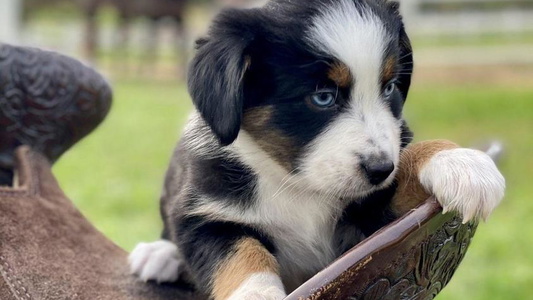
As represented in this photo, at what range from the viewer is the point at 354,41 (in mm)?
2455

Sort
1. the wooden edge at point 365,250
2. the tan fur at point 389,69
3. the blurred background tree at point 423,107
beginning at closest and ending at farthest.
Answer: the wooden edge at point 365,250 → the tan fur at point 389,69 → the blurred background tree at point 423,107

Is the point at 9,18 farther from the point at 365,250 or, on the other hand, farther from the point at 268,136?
the point at 365,250

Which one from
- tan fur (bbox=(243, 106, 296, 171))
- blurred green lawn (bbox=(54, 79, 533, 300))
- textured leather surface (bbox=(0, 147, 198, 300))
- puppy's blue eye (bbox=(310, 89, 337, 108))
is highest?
puppy's blue eye (bbox=(310, 89, 337, 108))

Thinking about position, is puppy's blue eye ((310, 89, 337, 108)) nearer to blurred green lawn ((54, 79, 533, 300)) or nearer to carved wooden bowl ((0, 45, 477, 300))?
carved wooden bowl ((0, 45, 477, 300))

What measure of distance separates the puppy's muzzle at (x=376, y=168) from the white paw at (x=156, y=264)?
0.85m

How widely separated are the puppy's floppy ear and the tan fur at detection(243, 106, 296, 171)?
9cm

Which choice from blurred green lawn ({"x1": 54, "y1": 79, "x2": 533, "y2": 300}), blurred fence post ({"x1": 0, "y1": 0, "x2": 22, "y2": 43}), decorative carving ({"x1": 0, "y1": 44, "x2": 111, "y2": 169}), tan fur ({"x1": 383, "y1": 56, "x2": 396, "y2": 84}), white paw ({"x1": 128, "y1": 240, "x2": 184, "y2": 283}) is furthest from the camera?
blurred fence post ({"x1": 0, "y1": 0, "x2": 22, "y2": 43})

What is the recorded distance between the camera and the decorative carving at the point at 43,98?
326cm

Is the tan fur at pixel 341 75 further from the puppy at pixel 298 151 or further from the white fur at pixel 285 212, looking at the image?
the white fur at pixel 285 212

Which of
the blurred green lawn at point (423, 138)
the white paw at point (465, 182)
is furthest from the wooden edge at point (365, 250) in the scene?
the blurred green lawn at point (423, 138)

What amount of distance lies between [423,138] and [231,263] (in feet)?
25.2

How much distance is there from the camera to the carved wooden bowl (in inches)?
75.2

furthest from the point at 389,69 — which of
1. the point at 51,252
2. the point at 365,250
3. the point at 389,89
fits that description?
the point at 51,252

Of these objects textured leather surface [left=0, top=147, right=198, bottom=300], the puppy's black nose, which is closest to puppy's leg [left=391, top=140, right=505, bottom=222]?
the puppy's black nose
